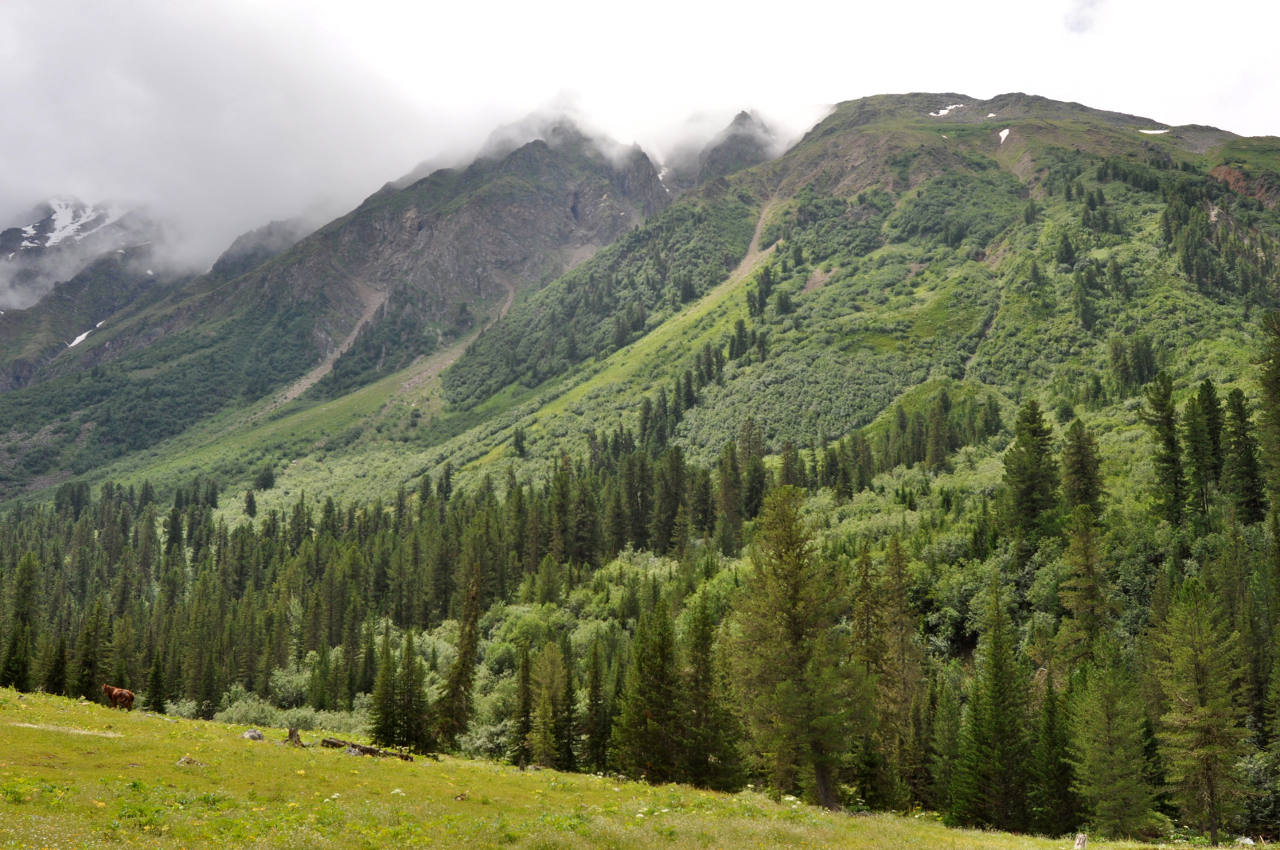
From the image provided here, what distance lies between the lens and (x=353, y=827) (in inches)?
1109

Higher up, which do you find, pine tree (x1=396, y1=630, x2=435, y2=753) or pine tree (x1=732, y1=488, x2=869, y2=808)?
pine tree (x1=732, y1=488, x2=869, y2=808)

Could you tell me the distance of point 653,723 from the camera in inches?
2210

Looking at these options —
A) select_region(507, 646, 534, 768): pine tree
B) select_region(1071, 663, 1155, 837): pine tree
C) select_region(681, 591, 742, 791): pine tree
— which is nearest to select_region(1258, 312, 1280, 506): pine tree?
select_region(1071, 663, 1155, 837): pine tree

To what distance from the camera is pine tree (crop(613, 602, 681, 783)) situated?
55.9m

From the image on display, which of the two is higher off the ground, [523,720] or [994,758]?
[994,758]

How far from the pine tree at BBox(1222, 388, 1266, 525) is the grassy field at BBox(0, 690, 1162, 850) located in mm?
69704

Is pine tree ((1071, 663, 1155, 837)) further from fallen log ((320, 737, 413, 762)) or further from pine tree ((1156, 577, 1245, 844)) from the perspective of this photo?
fallen log ((320, 737, 413, 762))

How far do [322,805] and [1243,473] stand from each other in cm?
9525

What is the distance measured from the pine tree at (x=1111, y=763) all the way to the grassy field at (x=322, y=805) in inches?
788

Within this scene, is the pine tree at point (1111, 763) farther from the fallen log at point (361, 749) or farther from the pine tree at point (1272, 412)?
the fallen log at point (361, 749)

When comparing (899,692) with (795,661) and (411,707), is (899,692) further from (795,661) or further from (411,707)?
(411,707)

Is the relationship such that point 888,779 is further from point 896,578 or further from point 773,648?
point 896,578

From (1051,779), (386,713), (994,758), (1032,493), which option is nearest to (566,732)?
(386,713)

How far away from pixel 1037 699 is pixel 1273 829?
18.7 metres
